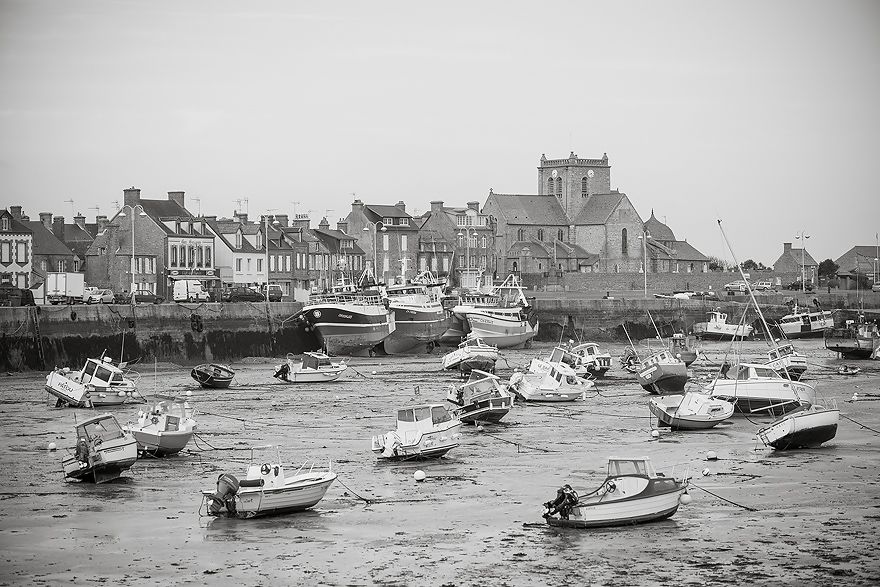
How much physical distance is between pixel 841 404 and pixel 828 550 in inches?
910

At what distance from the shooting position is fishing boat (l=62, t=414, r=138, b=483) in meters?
28.3

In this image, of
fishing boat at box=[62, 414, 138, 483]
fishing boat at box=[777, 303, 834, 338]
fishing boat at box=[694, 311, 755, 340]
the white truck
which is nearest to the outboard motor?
fishing boat at box=[62, 414, 138, 483]

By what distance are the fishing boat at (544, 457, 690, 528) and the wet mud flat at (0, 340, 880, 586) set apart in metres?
0.36

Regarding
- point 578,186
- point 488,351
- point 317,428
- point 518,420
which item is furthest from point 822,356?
point 578,186

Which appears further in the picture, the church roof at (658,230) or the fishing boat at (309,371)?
the church roof at (658,230)

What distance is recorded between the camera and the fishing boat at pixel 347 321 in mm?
67875

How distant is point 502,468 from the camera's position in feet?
100

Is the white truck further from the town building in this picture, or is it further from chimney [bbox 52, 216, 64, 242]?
chimney [bbox 52, 216, 64, 242]

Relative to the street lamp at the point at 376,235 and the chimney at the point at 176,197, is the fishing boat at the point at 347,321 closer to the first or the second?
the chimney at the point at 176,197

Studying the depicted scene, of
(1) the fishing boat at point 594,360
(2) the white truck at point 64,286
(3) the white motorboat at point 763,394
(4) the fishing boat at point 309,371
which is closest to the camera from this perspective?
(3) the white motorboat at point 763,394

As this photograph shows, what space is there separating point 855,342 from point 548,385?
27219mm

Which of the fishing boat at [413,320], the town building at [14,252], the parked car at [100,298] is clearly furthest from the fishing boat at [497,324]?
the town building at [14,252]

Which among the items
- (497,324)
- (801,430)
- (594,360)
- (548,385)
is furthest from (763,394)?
(497,324)

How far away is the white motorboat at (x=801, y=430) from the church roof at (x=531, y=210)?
92189 millimetres
